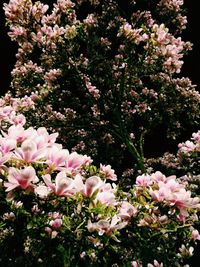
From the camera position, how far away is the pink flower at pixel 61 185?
235 cm

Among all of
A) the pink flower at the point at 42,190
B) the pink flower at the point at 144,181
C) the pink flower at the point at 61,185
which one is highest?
the pink flower at the point at 144,181

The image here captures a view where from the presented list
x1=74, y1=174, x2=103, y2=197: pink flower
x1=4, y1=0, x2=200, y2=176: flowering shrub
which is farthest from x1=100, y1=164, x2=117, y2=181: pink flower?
x1=4, y1=0, x2=200, y2=176: flowering shrub

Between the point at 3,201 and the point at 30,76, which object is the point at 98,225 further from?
the point at 30,76

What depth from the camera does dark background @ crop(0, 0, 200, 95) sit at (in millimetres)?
11875

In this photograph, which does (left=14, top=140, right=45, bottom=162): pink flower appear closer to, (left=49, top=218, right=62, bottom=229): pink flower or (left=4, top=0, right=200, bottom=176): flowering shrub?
(left=49, top=218, right=62, bottom=229): pink flower

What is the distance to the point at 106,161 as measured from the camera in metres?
8.43

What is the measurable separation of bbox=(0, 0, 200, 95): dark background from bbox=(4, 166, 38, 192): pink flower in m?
9.96

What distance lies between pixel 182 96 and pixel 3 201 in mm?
5733

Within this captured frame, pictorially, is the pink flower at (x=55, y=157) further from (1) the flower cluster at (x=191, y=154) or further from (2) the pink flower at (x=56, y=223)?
(1) the flower cluster at (x=191, y=154)

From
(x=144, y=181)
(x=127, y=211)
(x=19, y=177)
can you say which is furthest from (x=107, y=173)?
(x=19, y=177)

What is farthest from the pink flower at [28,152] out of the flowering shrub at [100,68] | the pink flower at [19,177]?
the flowering shrub at [100,68]

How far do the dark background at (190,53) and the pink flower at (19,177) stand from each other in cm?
996

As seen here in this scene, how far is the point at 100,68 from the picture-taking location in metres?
7.25

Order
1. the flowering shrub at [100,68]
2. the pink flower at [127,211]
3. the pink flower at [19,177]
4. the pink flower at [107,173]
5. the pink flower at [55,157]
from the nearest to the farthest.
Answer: the pink flower at [19,177]
the pink flower at [55,157]
the pink flower at [127,211]
the pink flower at [107,173]
the flowering shrub at [100,68]
